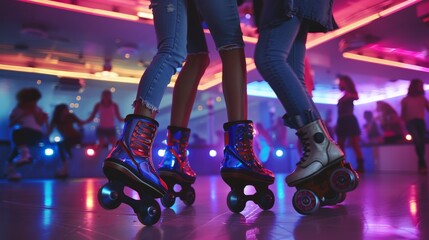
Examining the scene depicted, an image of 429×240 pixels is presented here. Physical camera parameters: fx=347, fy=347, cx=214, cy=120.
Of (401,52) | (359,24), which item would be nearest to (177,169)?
(359,24)

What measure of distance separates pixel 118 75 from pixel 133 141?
704cm

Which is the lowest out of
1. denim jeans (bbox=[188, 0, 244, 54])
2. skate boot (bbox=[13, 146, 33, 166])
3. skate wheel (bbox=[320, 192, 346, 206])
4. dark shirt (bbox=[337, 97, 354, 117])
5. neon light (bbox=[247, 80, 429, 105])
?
skate wheel (bbox=[320, 192, 346, 206])

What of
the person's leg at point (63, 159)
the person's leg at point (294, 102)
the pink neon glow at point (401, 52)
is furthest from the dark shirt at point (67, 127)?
the pink neon glow at point (401, 52)

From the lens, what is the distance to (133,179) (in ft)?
2.70

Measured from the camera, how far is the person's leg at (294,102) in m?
1.02

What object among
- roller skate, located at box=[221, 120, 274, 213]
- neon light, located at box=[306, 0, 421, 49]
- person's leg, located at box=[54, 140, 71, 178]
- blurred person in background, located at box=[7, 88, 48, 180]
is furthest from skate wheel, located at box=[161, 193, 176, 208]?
neon light, located at box=[306, 0, 421, 49]

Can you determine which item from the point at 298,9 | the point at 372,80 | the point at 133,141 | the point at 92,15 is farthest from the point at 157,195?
the point at 372,80

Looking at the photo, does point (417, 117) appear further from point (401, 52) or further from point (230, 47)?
point (230, 47)

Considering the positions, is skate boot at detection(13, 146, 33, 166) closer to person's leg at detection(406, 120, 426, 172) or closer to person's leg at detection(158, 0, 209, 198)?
person's leg at detection(158, 0, 209, 198)

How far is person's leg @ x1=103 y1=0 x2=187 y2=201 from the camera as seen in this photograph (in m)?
0.83

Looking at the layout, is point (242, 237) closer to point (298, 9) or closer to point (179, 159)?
point (179, 159)

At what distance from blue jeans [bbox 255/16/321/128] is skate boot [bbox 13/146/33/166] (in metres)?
3.80

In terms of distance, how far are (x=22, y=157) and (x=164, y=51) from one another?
3.78 meters

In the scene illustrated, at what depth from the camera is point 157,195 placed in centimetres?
85
